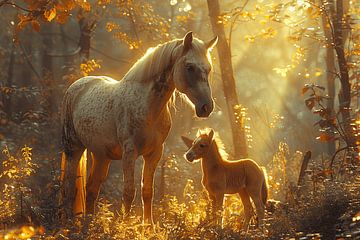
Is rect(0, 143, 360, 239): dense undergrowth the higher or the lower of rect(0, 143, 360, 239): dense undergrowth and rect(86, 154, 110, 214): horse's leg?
the lower

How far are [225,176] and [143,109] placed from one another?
6.98ft

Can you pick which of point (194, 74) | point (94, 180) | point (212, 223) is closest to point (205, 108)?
point (194, 74)

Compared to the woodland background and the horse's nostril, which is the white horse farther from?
the woodland background

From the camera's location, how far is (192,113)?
59.7 feet

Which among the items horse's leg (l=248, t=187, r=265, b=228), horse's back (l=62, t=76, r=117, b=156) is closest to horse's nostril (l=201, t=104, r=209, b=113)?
horse's back (l=62, t=76, r=117, b=156)

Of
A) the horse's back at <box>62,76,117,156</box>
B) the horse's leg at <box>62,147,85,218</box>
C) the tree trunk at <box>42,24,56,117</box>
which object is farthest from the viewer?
the tree trunk at <box>42,24,56,117</box>

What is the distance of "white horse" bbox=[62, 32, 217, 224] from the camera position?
254 inches

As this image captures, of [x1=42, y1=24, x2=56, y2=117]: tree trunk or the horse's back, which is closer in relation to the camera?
the horse's back

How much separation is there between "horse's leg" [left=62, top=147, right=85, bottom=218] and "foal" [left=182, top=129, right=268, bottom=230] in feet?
5.84

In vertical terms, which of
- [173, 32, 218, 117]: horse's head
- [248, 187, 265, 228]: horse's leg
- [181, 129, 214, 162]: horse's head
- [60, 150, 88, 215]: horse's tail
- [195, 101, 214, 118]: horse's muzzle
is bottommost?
[248, 187, 265, 228]: horse's leg

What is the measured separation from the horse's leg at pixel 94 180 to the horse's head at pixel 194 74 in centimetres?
220

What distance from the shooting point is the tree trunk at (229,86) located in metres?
12.7

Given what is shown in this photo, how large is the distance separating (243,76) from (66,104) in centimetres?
2190

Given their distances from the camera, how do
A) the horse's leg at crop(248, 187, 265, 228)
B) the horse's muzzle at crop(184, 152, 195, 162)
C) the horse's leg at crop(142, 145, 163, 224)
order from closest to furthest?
the horse's leg at crop(142, 145, 163, 224) < the horse's muzzle at crop(184, 152, 195, 162) < the horse's leg at crop(248, 187, 265, 228)
